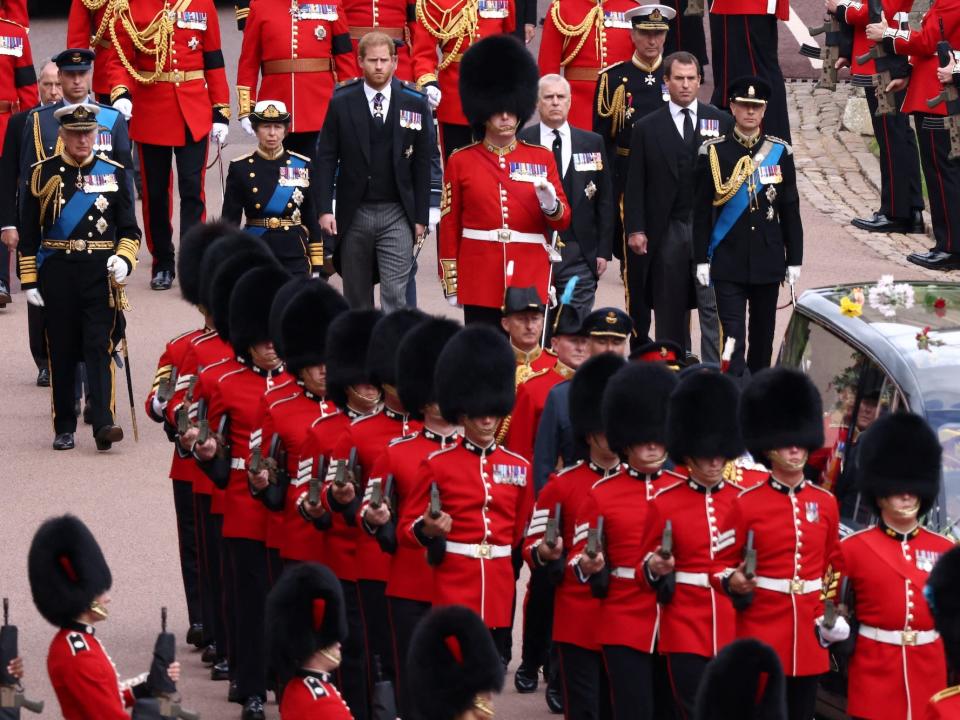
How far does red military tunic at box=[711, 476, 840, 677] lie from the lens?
7941 mm

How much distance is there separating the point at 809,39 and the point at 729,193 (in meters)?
9.01

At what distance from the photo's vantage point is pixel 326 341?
8969mm

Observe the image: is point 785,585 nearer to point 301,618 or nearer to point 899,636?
point 899,636

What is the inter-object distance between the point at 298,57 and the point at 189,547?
199 inches

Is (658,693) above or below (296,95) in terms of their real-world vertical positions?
below

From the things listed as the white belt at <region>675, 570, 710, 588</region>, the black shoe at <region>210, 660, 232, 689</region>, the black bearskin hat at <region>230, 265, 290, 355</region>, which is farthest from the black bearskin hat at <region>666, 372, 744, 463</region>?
the black shoe at <region>210, 660, 232, 689</region>

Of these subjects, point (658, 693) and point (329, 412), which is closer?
point (658, 693)

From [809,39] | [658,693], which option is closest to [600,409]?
[658,693]

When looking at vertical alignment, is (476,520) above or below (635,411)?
below

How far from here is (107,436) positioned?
12.1 meters

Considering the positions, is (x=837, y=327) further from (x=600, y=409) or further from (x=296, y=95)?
(x=296, y=95)

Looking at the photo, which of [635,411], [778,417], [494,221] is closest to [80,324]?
[494,221]

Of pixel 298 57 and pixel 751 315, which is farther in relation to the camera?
pixel 298 57

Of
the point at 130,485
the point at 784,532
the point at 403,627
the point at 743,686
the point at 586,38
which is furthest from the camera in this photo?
the point at 586,38
